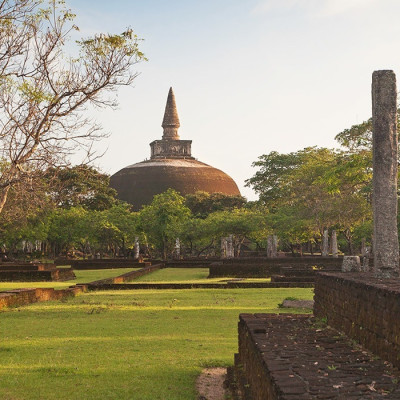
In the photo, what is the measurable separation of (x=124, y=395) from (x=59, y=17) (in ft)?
39.8

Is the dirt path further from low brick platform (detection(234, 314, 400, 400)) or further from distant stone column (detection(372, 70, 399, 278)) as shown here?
distant stone column (detection(372, 70, 399, 278))

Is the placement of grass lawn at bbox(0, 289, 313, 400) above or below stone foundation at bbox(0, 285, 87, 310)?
below

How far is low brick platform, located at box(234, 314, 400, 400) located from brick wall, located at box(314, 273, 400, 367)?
110 millimetres

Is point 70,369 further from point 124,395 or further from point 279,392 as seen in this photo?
point 279,392

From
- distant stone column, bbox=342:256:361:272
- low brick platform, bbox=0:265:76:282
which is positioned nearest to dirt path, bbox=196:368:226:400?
distant stone column, bbox=342:256:361:272

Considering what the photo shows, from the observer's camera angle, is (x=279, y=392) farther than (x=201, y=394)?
No

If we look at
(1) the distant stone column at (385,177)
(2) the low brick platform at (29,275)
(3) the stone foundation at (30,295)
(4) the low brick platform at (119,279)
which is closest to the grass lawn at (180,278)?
(4) the low brick platform at (119,279)

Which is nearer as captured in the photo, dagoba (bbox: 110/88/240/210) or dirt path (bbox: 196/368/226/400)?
dirt path (bbox: 196/368/226/400)

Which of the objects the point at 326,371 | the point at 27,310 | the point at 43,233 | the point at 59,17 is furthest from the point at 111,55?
the point at 43,233

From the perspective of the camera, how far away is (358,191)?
37750 mm

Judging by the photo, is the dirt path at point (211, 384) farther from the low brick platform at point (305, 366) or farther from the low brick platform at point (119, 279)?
the low brick platform at point (119, 279)

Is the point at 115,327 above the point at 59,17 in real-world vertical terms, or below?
below

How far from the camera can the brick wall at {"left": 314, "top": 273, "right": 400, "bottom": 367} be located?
15.9 feet

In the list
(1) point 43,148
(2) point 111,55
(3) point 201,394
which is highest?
(2) point 111,55
